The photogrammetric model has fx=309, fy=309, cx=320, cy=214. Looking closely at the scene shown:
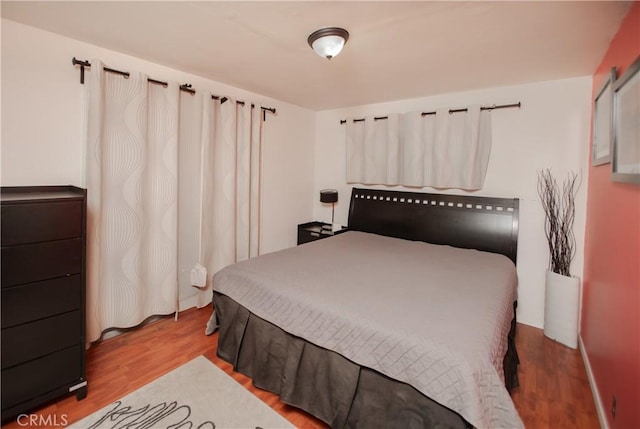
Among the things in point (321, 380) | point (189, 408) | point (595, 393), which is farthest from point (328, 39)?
point (595, 393)

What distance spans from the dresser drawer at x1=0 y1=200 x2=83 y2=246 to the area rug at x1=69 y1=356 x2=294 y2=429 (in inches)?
41.6

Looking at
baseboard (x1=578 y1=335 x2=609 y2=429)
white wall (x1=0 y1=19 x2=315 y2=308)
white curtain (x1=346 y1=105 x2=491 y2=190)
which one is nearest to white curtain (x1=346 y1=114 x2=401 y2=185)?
white curtain (x1=346 y1=105 x2=491 y2=190)

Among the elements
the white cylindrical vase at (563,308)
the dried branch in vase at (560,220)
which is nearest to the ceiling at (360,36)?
the dried branch in vase at (560,220)

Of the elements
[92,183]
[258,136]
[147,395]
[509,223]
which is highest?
[258,136]

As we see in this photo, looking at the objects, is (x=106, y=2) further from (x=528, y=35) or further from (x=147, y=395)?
(x=528, y=35)

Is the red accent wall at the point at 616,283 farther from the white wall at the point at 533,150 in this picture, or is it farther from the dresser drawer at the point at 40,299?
the dresser drawer at the point at 40,299

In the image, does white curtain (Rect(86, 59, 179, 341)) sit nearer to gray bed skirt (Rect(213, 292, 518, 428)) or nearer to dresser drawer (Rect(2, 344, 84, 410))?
dresser drawer (Rect(2, 344, 84, 410))

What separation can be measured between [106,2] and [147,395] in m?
2.34

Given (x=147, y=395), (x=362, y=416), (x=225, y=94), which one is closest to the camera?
(x=362, y=416)

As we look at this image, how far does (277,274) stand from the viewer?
7.38ft

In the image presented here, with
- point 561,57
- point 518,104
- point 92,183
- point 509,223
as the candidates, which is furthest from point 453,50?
point 92,183

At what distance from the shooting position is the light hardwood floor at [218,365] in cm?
184

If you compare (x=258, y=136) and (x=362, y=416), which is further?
(x=258, y=136)

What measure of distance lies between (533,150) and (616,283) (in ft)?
5.42
